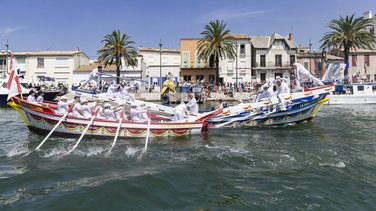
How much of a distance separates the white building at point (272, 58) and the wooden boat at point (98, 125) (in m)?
48.5

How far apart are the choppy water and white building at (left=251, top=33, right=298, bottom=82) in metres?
46.7

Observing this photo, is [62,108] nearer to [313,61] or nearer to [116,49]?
[116,49]

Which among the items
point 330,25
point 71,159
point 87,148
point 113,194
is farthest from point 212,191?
point 330,25

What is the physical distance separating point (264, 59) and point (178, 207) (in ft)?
193

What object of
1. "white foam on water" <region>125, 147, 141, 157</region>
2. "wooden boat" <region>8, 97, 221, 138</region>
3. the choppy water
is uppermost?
"wooden boat" <region>8, 97, 221, 138</region>

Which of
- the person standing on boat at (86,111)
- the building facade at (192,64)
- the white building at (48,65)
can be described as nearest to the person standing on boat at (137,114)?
the person standing on boat at (86,111)

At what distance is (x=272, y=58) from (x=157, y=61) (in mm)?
24093

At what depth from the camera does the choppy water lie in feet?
29.6

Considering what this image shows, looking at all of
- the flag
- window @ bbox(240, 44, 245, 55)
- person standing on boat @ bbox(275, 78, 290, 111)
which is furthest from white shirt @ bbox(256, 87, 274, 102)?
window @ bbox(240, 44, 245, 55)

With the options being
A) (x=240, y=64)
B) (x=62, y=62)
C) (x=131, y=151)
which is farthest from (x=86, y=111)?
(x=240, y=64)

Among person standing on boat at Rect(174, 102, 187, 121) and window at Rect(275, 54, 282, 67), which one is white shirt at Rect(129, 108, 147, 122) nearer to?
person standing on boat at Rect(174, 102, 187, 121)

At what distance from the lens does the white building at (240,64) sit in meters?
63.2

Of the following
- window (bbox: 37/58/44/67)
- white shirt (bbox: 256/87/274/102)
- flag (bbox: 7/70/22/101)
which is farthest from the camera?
window (bbox: 37/58/44/67)

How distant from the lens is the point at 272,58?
63719mm
